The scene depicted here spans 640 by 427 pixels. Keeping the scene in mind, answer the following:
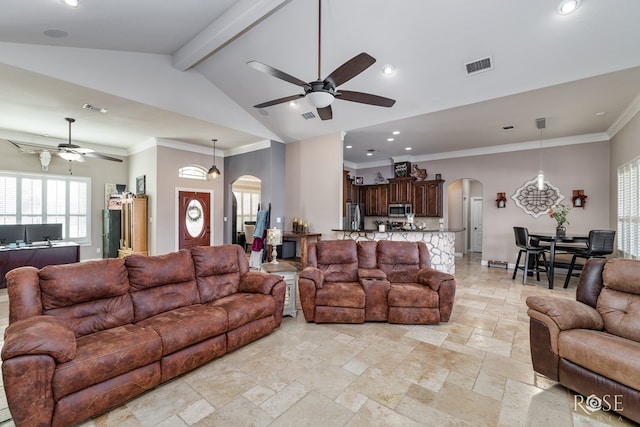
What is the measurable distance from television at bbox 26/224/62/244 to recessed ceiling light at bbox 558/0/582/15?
8746mm

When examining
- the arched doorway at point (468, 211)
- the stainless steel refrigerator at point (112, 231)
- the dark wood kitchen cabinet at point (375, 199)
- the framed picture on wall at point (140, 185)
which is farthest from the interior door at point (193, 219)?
the arched doorway at point (468, 211)

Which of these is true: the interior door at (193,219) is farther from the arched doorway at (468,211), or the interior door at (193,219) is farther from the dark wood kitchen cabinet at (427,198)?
the arched doorway at (468,211)

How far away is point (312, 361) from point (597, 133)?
291 inches

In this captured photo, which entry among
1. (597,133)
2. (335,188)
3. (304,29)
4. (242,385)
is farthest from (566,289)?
(304,29)

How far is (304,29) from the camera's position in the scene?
3.85 m

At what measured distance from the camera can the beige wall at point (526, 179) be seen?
5.93 meters

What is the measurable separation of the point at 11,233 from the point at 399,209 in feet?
29.4

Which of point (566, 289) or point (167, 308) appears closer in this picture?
point (167, 308)

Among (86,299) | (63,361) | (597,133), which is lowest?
→ (63,361)

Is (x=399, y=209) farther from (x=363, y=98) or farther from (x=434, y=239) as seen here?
(x=363, y=98)

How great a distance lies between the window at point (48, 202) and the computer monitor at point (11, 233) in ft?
5.30

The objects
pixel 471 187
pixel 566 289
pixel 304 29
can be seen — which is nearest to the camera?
pixel 304 29

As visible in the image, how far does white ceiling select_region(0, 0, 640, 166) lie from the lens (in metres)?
3.13

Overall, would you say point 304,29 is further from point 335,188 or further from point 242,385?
point 242,385
